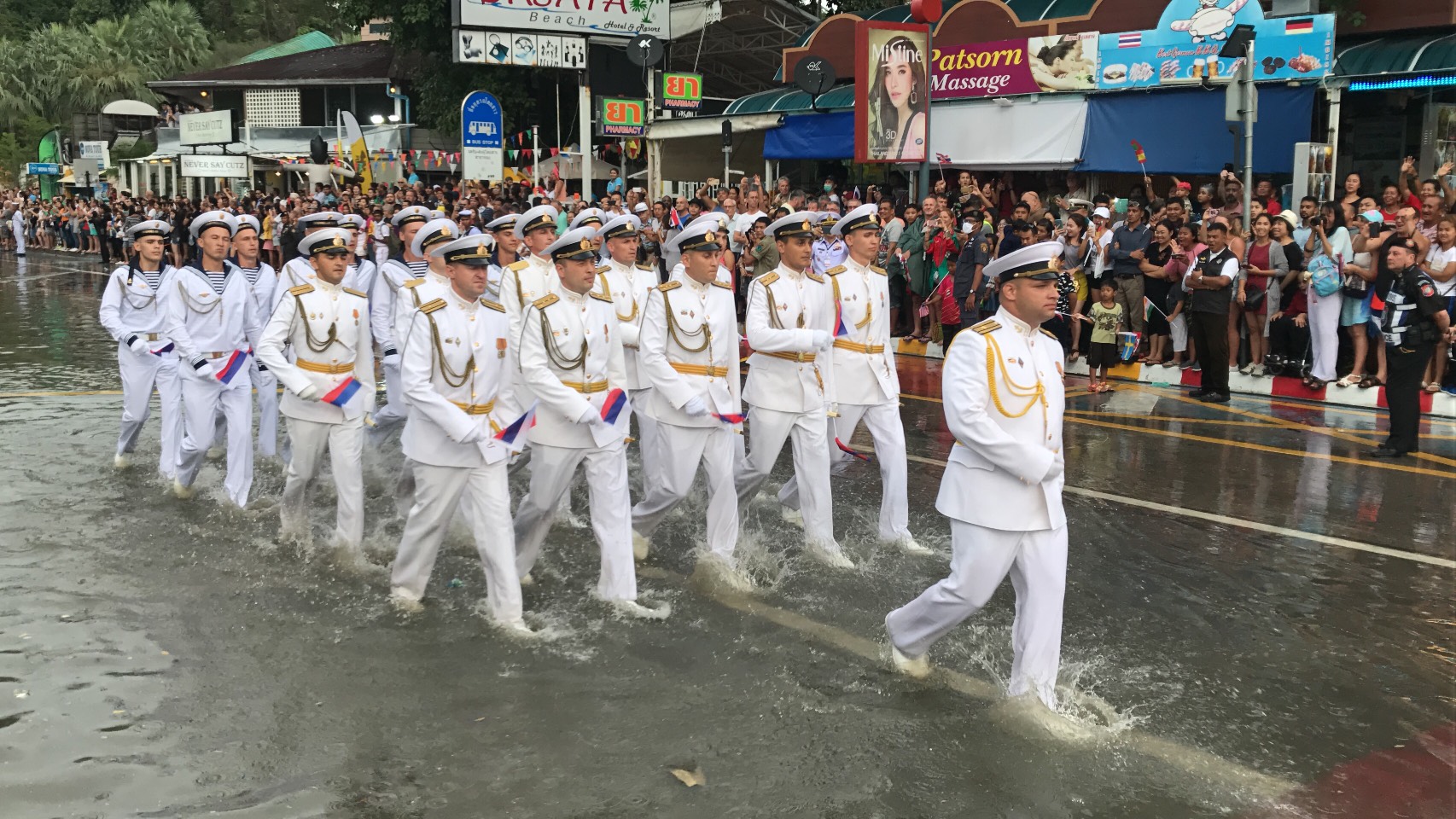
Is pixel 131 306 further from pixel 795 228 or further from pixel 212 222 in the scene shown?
pixel 795 228

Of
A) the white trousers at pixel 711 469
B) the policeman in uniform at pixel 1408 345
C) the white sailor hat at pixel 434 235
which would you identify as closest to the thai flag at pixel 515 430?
the white trousers at pixel 711 469

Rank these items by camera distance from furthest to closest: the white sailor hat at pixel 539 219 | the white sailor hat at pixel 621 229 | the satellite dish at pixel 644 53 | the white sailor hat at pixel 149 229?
the satellite dish at pixel 644 53 → the white sailor hat at pixel 149 229 → the white sailor hat at pixel 539 219 → the white sailor hat at pixel 621 229

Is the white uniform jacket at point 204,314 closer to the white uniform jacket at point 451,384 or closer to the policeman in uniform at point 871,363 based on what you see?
the white uniform jacket at point 451,384

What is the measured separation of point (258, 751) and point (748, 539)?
3.48 m

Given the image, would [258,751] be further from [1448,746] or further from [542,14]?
[542,14]

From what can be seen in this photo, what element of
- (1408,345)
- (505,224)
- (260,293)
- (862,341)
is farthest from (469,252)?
(1408,345)

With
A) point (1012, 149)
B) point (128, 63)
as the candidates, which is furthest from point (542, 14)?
point (128, 63)

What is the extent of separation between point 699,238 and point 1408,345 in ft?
20.8

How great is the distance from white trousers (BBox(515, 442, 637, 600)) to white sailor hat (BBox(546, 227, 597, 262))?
A: 0.96m

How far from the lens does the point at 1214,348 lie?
12.9 meters

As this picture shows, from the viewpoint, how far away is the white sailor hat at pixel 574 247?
259 inches

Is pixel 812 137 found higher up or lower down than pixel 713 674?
higher up

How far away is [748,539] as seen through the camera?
7.79 metres

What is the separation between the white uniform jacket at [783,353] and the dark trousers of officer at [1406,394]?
5.39 m
